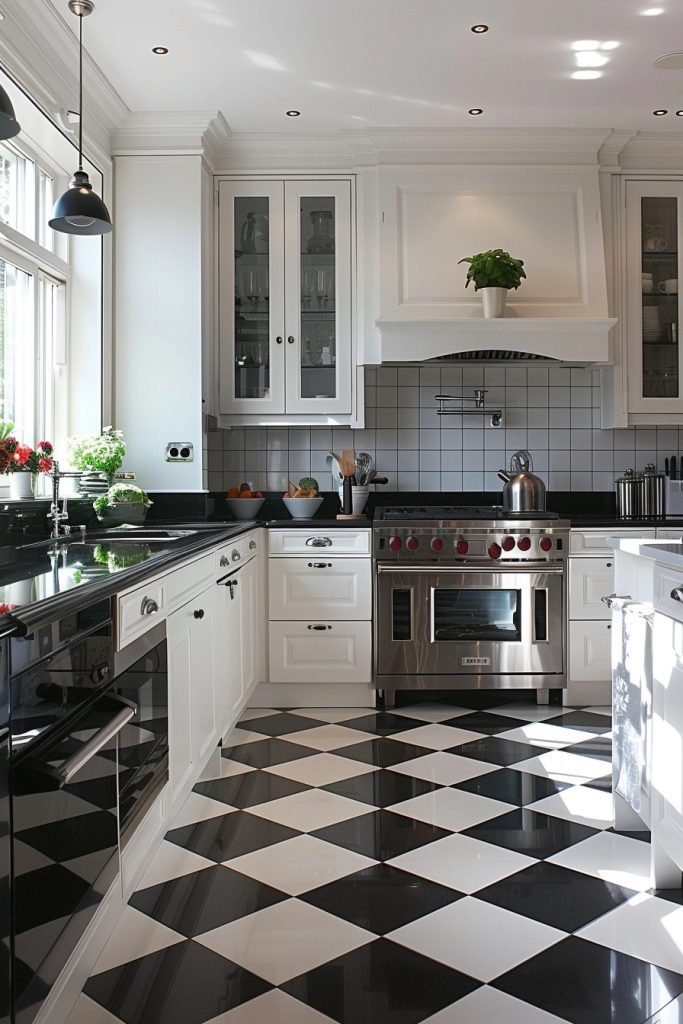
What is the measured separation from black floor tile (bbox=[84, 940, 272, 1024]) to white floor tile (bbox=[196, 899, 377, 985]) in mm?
38

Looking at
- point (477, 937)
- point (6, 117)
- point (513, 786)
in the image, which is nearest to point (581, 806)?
point (513, 786)

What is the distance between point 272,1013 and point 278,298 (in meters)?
3.40

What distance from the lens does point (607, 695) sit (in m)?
4.30

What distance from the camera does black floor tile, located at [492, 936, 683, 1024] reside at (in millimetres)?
1803

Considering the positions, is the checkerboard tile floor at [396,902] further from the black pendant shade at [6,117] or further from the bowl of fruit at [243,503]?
the black pendant shade at [6,117]

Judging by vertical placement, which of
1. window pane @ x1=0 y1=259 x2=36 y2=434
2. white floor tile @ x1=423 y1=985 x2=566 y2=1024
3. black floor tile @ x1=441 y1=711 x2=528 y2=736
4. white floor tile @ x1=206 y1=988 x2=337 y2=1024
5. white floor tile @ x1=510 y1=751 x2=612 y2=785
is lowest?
white floor tile @ x1=423 y1=985 x2=566 y2=1024

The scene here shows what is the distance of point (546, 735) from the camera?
377 centimetres

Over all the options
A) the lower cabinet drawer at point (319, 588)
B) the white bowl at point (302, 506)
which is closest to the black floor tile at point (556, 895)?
the lower cabinet drawer at point (319, 588)

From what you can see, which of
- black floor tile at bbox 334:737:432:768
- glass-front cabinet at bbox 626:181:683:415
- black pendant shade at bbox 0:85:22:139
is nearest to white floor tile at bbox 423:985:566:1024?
black floor tile at bbox 334:737:432:768

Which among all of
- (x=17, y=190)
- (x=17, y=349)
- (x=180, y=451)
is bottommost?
(x=180, y=451)

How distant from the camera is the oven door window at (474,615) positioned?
4258 mm

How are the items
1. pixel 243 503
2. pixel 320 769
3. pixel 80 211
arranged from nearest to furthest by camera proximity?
pixel 80 211 < pixel 320 769 < pixel 243 503

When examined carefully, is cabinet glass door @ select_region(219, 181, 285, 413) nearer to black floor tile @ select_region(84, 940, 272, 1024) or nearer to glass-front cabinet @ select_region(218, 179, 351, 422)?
glass-front cabinet @ select_region(218, 179, 351, 422)

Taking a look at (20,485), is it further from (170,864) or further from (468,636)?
(468,636)
